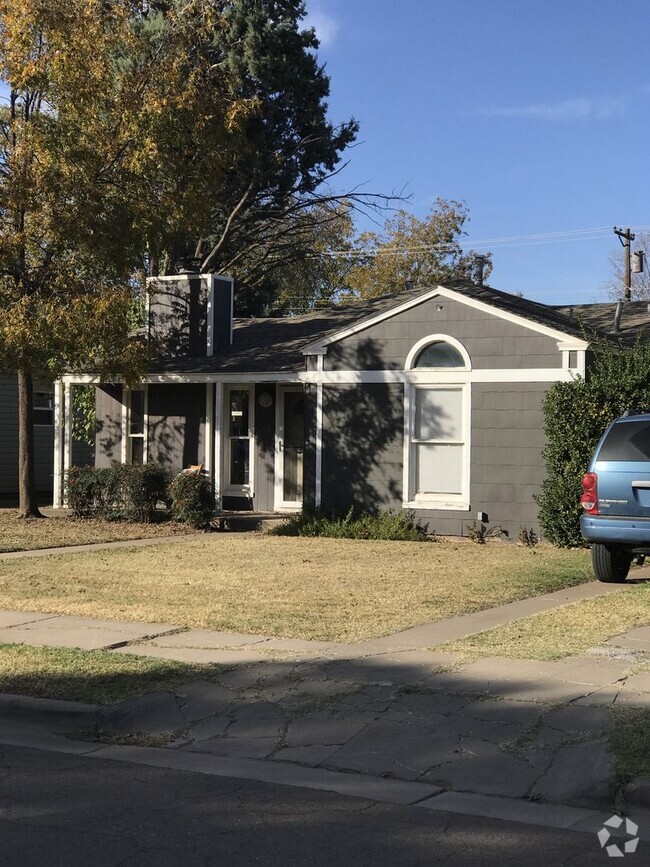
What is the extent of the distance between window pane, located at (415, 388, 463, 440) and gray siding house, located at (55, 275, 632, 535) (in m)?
0.02

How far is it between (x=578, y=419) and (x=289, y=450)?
23.2 ft

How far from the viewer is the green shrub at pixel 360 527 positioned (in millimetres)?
17609

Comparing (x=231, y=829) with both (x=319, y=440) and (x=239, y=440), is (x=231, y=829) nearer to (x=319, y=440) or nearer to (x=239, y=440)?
(x=319, y=440)

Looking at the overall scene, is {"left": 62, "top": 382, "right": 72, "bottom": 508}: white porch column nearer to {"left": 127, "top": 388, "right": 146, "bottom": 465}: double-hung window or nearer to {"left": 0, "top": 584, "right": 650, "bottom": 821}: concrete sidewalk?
{"left": 127, "top": 388, "right": 146, "bottom": 465}: double-hung window

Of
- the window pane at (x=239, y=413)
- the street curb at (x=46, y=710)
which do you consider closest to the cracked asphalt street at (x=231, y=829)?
the street curb at (x=46, y=710)

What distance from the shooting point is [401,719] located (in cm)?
688

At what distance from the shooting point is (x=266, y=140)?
29641mm

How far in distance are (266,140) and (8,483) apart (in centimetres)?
1160

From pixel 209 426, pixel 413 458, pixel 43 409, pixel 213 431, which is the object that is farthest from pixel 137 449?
pixel 43 409

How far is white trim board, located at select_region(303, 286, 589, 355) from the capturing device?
55.3 ft

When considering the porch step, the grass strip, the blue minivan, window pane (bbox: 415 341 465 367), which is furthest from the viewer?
the porch step

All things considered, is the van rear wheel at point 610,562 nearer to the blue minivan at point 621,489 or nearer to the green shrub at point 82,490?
the blue minivan at point 621,489

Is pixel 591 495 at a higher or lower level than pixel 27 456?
lower

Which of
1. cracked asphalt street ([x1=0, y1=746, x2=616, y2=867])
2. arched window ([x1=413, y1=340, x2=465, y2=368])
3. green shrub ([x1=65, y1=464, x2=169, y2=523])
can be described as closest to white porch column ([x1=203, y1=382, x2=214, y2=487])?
green shrub ([x1=65, y1=464, x2=169, y2=523])
